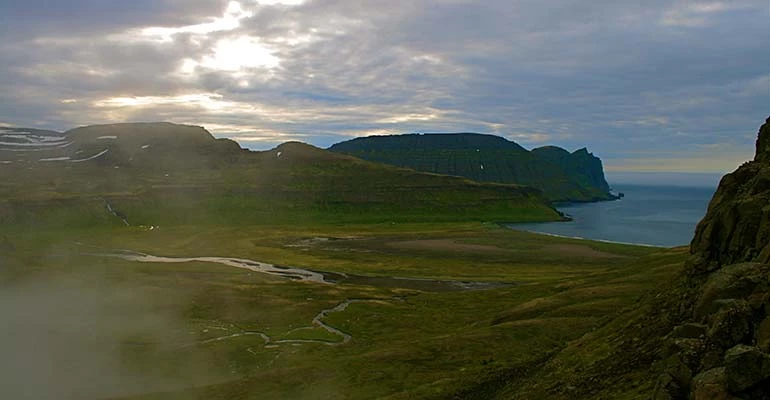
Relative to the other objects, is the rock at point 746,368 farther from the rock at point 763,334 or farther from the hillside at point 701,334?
the rock at point 763,334

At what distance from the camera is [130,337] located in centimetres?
8394

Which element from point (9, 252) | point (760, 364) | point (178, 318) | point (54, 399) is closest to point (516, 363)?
point (760, 364)

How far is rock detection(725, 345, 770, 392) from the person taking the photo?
19.6m

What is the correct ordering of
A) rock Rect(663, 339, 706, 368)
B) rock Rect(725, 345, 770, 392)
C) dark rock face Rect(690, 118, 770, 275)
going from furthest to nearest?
1. dark rock face Rect(690, 118, 770, 275)
2. rock Rect(663, 339, 706, 368)
3. rock Rect(725, 345, 770, 392)

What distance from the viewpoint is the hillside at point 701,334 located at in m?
21.6

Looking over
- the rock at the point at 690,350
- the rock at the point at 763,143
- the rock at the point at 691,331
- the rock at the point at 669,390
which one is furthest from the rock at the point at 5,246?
the rock at the point at 669,390

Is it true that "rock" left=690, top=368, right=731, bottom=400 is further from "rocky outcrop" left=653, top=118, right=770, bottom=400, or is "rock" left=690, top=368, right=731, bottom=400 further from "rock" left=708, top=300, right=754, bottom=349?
"rock" left=708, top=300, right=754, bottom=349

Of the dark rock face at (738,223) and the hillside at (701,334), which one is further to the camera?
the dark rock face at (738,223)

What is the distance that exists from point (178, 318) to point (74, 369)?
1039 inches

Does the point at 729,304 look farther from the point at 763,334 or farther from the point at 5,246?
the point at 5,246

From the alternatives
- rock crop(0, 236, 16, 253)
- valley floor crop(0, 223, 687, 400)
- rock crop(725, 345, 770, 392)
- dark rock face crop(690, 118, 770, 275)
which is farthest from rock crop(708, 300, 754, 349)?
rock crop(0, 236, 16, 253)

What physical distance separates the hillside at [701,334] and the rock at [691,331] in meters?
0.04

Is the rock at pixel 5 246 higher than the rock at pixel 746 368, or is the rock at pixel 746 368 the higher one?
the rock at pixel 746 368

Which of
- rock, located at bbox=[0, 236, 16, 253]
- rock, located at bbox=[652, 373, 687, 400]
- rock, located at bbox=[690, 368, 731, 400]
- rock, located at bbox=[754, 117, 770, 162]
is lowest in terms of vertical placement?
rock, located at bbox=[0, 236, 16, 253]
